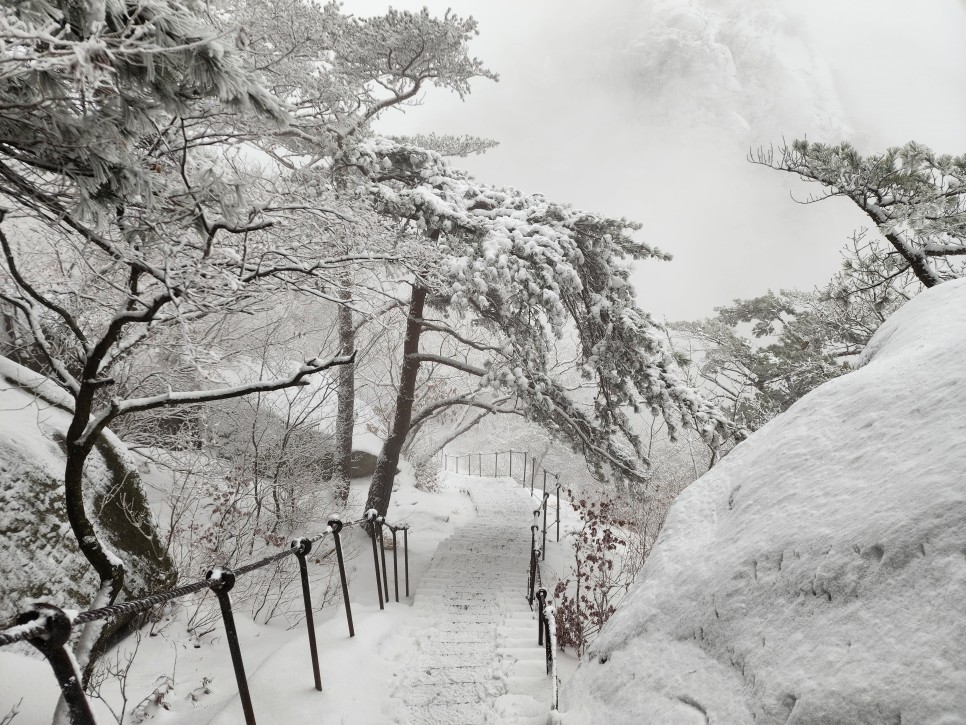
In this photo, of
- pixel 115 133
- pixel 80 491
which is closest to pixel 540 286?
pixel 115 133

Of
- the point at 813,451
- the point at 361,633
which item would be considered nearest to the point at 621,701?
the point at 813,451

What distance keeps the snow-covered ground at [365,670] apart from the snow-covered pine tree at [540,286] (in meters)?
3.20

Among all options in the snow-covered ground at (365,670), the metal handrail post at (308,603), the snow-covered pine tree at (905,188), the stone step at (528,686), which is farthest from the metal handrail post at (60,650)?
the snow-covered pine tree at (905,188)

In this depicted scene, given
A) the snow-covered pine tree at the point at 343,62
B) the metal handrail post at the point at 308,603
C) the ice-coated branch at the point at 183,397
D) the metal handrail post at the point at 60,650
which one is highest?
the snow-covered pine tree at the point at 343,62

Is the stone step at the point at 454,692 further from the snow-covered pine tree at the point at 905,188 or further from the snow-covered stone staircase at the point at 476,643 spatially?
the snow-covered pine tree at the point at 905,188

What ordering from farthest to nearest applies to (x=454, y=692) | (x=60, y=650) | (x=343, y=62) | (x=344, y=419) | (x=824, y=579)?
1. (x=344, y=419)
2. (x=343, y=62)
3. (x=454, y=692)
4. (x=824, y=579)
5. (x=60, y=650)

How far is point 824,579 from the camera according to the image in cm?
201

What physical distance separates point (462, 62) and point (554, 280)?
16.8 ft

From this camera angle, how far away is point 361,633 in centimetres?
482

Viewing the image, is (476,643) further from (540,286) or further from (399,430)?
(399,430)

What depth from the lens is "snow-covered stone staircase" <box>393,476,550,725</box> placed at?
152 inches

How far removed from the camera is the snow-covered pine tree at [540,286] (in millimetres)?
6559

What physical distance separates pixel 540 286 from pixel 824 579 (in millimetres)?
5299

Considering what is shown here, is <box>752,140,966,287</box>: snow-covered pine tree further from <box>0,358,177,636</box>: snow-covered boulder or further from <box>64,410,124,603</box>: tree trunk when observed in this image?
<box>0,358,177,636</box>: snow-covered boulder
